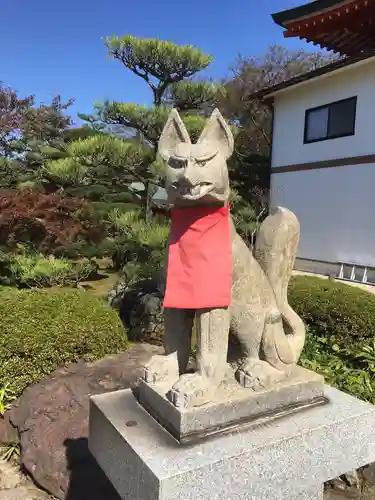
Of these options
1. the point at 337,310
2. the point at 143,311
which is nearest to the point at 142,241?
the point at 143,311

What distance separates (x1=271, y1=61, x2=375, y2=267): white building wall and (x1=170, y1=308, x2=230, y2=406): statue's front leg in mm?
6111

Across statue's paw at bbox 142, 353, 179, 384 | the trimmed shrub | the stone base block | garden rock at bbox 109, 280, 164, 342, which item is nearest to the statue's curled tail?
the stone base block

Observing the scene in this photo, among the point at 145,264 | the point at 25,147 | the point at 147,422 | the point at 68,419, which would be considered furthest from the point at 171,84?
the point at 25,147

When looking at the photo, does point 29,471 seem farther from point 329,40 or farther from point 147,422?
point 329,40

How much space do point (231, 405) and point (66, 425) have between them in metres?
1.56

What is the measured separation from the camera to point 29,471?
8.54ft

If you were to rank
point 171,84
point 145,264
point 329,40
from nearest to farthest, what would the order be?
1. point 145,264
2. point 171,84
3. point 329,40

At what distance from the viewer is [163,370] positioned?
1854 millimetres

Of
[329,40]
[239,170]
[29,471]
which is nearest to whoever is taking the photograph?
[29,471]

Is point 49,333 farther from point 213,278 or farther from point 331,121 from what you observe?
point 331,121

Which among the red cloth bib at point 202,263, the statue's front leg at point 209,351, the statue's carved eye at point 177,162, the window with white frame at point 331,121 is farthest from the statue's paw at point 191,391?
the window with white frame at point 331,121

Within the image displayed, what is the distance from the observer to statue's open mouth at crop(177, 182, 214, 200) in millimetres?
1547

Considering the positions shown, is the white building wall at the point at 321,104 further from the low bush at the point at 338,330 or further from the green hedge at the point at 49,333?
the green hedge at the point at 49,333

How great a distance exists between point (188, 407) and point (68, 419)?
1.53m
